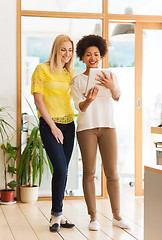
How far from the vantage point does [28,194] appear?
13.1 ft

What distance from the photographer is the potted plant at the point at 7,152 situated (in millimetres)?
3955

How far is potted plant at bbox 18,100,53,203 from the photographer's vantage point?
157 inches

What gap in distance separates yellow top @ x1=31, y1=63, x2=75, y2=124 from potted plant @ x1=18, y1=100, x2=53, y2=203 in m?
1.05

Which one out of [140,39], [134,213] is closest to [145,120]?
[140,39]

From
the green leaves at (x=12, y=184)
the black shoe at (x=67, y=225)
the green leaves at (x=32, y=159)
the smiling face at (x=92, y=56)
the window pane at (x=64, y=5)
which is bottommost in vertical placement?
the black shoe at (x=67, y=225)

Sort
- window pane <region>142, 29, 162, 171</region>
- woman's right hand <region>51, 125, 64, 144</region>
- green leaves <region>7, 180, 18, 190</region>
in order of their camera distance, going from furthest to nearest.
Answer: window pane <region>142, 29, 162, 171</region> < green leaves <region>7, 180, 18, 190</region> < woman's right hand <region>51, 125, 64, 144</region>

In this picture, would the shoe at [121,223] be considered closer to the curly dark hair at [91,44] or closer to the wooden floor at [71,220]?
the wooden floor at [71,220]

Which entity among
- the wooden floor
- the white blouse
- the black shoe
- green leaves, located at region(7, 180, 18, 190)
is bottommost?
the wooden floor

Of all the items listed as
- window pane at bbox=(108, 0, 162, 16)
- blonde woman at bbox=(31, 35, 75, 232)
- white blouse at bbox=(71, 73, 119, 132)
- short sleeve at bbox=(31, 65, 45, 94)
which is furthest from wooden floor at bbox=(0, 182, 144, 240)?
window pane at bbox=(108, 0, 162, 16)

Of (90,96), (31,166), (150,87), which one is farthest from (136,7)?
(31,166)

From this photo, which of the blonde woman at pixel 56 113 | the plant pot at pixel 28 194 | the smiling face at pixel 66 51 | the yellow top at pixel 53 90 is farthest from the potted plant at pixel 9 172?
the smiling face at pixel 66 51

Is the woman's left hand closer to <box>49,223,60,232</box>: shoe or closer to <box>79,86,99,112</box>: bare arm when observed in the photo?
<box>79,86,99,112</box>: bare arm

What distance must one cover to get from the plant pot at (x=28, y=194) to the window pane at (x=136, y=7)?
2.11 meters

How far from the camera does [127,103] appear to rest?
16.4ft
